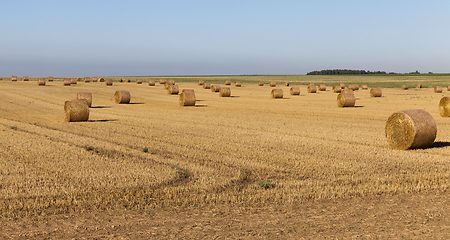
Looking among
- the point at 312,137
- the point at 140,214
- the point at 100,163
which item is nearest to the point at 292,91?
the point at 312,137

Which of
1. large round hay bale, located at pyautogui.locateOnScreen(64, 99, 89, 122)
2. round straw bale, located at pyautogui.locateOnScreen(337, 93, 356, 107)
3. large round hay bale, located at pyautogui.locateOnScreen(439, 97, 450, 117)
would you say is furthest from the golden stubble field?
round straw bale, located at pyautogui.locateOnScreen(337, 93, 356, 107)

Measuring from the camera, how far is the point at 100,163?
40.4 feet

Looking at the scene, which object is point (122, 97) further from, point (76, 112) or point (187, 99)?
point (76, 112)

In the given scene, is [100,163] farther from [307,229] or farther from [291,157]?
[307,229]

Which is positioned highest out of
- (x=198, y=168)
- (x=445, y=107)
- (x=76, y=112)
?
(x=445, y=107)

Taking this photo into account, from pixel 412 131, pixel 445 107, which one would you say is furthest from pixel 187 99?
pixel 412 131

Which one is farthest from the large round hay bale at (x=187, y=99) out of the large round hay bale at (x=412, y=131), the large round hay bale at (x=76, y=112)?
the large round hay bale at (x=412, y=131)

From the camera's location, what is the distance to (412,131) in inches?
593

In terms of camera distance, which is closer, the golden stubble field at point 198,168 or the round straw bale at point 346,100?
the golden stubble field at point 198,168

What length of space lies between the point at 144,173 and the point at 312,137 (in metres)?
9.07

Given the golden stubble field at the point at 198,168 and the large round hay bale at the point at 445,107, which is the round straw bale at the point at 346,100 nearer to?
the large round hay bale at the point at 445,107

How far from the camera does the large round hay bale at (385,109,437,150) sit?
49.3ft

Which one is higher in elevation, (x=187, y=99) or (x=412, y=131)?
(x=187, y=99)

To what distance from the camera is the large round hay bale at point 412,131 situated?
49.3 feet
